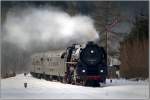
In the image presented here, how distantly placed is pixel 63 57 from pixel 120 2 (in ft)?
27.0

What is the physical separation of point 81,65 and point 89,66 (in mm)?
433

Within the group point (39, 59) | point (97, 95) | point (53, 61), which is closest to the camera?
point (97, 95)

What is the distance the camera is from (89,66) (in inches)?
885

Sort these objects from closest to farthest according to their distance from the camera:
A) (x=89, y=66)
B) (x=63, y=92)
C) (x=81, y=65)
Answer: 1. (x=63, y=92)
2. (x=81, y=65)
3. (x=89, y=66)

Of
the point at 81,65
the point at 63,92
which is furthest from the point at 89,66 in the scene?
the point at 63,92

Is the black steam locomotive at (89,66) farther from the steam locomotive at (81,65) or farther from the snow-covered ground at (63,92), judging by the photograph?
the snow-covered ground at (63,92)

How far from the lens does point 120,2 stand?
1720 cm

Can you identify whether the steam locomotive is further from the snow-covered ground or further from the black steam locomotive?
the snow-covered ground

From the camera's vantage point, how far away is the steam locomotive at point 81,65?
72.9ft

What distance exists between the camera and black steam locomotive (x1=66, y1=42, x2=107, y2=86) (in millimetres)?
22156

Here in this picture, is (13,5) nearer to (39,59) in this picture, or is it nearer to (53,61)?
(53,61)

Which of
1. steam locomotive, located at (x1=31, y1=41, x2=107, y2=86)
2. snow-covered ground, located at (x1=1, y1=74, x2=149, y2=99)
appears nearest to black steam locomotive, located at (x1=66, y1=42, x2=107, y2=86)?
steam locomotive, located at (x1=31, y1=41, x2=107, y2=86)

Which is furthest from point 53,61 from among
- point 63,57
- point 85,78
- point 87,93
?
point 87,93

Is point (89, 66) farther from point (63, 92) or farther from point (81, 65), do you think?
point (63, 92)
